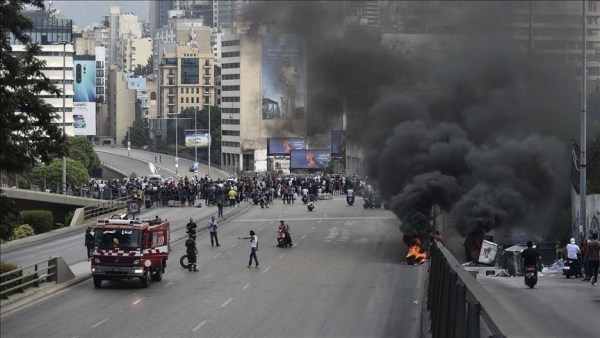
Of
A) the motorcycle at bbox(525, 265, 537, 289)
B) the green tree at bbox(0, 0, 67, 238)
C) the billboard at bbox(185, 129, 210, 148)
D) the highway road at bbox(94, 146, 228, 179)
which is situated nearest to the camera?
the green tree at bbox(0, 0, 67, 238)

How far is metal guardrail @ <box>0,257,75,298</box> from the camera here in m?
25.1

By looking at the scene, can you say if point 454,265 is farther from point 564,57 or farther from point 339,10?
point 564,57

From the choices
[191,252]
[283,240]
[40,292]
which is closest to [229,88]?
[283,240]

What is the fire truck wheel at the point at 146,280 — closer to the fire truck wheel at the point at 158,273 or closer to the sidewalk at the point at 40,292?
the fire truck wheel at the point at 158,273

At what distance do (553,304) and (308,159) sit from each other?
81383mm

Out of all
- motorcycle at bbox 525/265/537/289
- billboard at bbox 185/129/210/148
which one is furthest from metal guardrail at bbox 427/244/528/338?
billboard at bbox 185/129/210/148

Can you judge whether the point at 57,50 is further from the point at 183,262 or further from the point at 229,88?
the point at 183,262

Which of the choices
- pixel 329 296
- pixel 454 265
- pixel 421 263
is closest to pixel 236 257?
pixel 421 263

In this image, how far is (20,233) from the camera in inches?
1889

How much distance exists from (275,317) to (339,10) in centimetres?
2306

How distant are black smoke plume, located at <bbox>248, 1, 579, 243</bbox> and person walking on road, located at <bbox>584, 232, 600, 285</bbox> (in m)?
11.2

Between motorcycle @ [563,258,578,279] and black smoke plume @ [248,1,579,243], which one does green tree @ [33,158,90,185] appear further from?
motorcycle @ [563,258,578,279]

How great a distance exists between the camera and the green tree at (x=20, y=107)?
19.2 m

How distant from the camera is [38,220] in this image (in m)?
52.1
